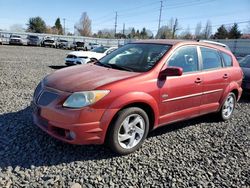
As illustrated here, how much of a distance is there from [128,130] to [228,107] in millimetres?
3074

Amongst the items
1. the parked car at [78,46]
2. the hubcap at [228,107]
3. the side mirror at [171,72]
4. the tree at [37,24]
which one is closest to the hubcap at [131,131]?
the side mirror at [171,72]

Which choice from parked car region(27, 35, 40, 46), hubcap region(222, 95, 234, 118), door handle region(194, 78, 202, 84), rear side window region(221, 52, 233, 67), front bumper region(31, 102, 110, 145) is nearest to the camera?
front bumper region(31, 102, 110, 145)

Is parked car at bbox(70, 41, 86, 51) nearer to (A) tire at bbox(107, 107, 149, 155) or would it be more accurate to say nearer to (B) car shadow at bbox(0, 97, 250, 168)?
(B) car shadow at bbox(0, 97, 250, 168)

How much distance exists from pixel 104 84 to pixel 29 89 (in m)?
4.49

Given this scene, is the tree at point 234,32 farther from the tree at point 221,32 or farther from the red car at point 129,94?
the red car at point 129,94

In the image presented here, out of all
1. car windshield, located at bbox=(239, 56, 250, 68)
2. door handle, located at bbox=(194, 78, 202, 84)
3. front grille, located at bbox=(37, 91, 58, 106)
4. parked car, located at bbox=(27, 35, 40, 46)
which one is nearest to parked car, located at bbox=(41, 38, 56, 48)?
parked car, located at bbox=(27, 35, 40, 46)

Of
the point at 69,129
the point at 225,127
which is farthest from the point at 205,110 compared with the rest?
the point at 69,129

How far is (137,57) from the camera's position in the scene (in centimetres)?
433

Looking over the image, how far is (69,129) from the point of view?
3215 millimetres

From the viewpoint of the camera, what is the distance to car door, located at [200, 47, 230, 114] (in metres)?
4.72

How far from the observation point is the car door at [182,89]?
3.97 m

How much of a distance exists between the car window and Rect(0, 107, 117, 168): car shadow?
1.85m

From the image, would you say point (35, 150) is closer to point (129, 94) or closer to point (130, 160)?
point (130, 160)

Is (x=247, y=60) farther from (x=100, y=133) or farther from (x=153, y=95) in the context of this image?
(x=100, y=133)
